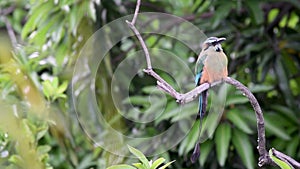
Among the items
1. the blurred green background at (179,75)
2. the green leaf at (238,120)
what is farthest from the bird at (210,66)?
the green leaf at (238,120)

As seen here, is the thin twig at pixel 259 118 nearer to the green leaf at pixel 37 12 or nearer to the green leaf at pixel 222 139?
the green leaf at pixel 222 139

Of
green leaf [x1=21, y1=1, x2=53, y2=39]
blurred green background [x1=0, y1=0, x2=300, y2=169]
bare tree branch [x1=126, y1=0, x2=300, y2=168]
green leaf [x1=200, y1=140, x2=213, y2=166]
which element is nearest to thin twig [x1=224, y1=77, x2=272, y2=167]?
bare tree branch [x1=126, y1=0, x2=300, y2=168]

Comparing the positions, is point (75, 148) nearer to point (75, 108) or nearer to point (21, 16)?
point (75, 108)

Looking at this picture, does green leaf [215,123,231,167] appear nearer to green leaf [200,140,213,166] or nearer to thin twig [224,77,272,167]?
green leaf [200,140,213,166]

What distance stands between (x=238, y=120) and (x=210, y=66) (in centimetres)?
93

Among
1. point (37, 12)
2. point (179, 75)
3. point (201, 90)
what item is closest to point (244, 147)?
point (179, 75)

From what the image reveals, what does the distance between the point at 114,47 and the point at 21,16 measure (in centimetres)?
65

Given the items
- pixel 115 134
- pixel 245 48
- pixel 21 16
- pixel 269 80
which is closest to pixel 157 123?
pixel 115 134

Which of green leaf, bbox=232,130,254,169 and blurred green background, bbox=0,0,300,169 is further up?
blurred green background, bbox=0,0,300,169

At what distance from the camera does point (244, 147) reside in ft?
6.67

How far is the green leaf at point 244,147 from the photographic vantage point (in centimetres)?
199

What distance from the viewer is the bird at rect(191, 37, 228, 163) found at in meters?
1.10

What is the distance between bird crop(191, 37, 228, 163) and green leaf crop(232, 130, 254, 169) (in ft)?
2.77

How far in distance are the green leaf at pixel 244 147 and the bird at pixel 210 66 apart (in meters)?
0.84
